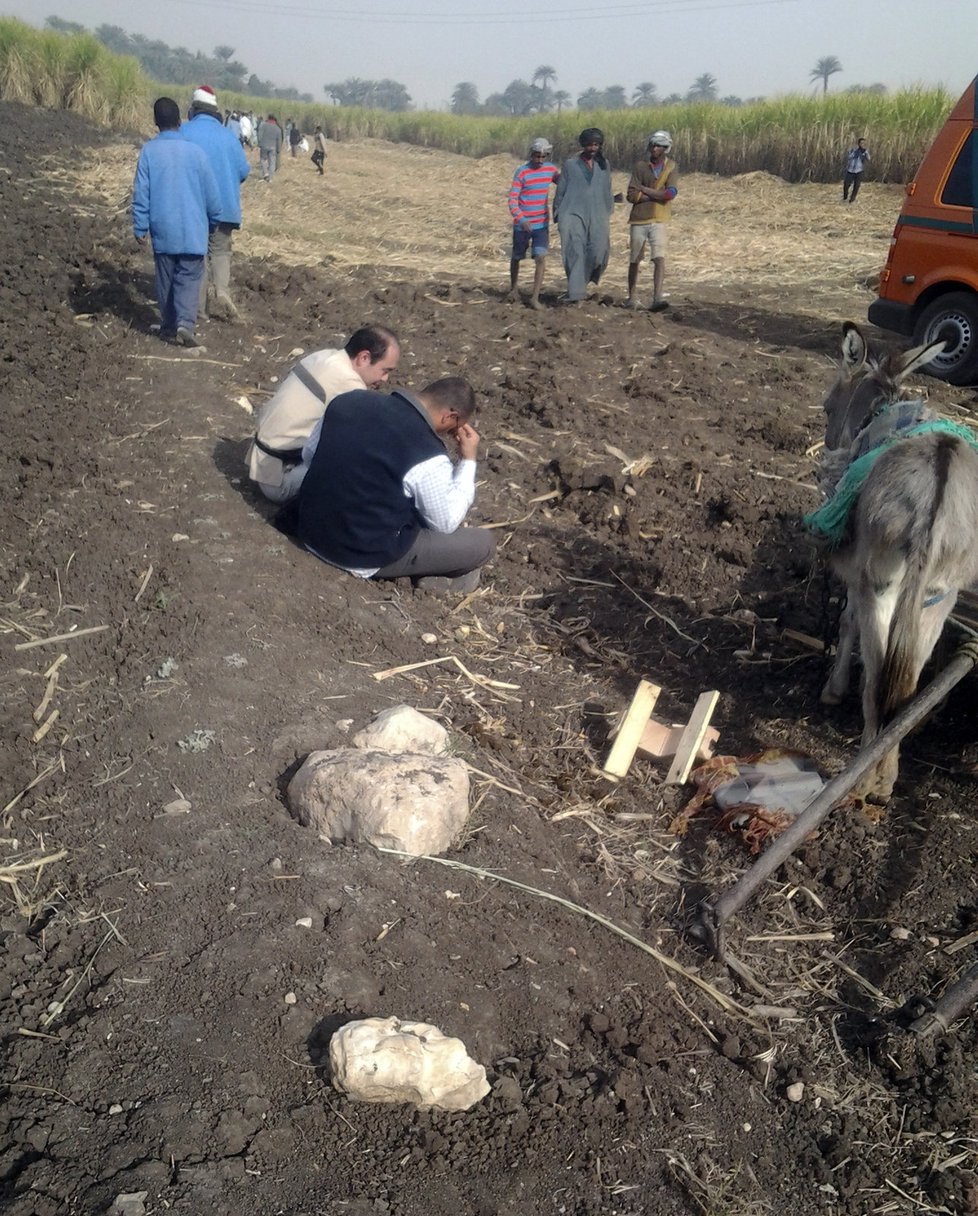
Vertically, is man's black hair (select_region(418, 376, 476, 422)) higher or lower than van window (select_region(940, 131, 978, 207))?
lower

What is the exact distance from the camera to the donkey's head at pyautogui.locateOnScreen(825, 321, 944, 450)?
5305 mm

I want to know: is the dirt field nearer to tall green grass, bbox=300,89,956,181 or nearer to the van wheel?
the van wheel

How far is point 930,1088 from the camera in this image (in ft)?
11.1

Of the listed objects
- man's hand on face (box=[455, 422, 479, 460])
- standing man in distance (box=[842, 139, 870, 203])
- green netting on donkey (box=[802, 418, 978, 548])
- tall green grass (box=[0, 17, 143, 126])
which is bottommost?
man's hand on face (box=[455, 422, 479, 460])

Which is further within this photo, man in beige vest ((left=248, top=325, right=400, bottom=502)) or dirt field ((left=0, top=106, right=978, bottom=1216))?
man in beige vest ((left=248, top=325, right=400, bottom=502))

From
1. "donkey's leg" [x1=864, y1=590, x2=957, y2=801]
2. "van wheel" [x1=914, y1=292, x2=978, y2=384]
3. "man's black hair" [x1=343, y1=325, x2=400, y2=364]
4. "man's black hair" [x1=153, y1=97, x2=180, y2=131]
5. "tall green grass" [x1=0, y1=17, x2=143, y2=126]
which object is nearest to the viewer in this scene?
"donkey's leg" [x1=864, y1=590, x2=957, y2=801]

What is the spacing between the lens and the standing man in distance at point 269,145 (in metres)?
27.5

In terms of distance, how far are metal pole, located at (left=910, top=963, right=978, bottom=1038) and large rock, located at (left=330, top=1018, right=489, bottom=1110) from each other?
1477mm

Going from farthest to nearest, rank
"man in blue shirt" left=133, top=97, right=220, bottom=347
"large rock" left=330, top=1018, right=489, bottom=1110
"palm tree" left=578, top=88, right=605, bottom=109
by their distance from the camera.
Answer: "palm tree" left=578, top=88, right=605, bottom=109
"man in blue shirt" left=133, top=97, right=220, bottom=347
"large rock" left=330, top=1018, right=489, bottom=1110

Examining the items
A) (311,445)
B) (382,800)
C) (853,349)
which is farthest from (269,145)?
(382,800)

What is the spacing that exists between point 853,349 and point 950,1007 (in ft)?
11.9

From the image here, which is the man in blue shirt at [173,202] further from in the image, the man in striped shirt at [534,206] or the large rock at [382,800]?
the large rock at [382,800]

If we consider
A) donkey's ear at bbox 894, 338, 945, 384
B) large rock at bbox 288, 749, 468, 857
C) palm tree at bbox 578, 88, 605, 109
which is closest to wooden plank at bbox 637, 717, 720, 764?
large rock at bbox 288, 749, 468, 857

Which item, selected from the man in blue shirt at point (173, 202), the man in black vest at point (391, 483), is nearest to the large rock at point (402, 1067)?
the man in black vest at point (391, 483)
